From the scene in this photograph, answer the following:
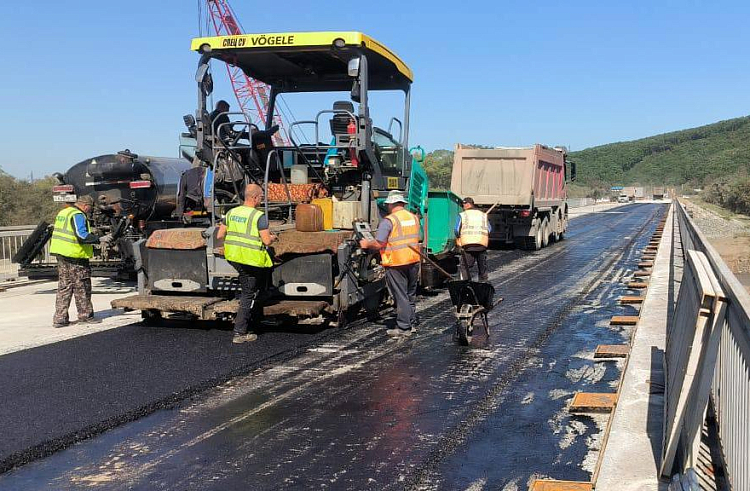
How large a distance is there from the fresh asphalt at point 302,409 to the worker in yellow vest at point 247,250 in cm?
36

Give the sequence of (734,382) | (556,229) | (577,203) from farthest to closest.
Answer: (577,203), (556,229), (734,382)

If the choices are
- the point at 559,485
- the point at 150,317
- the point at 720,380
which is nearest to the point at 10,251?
the point at 150,317

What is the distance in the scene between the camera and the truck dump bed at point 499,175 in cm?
1861

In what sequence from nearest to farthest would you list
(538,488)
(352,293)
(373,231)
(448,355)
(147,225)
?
(538,488), (448,355), (352,293), (373,231), (147,225)

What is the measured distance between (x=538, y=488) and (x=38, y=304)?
8.85m

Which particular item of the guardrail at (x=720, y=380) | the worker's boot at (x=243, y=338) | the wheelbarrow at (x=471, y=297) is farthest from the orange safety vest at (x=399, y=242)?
the guardrail at (x=720, y=380)

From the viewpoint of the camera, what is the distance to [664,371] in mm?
5863

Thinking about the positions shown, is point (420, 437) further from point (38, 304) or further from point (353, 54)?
point (38, 304)

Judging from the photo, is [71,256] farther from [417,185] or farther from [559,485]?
[559,485]

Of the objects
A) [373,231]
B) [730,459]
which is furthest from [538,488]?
[373,231]

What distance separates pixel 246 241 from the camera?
721 centimetres

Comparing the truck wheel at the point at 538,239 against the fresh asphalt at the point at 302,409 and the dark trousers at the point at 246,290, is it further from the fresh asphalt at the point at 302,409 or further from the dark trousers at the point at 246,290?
the dark trousers at the point at 246,290

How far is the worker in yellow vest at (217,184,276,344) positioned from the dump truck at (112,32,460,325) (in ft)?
1.02

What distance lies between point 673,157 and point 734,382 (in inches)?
7286
